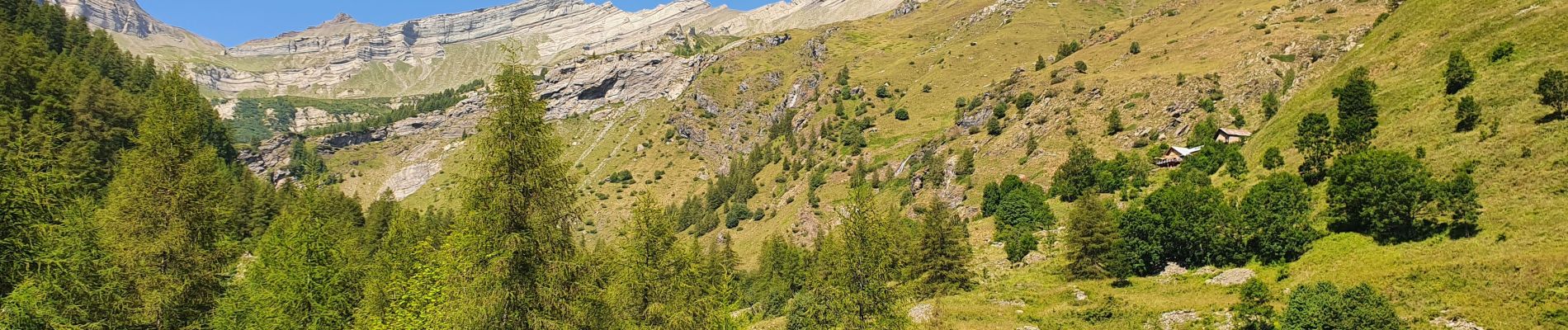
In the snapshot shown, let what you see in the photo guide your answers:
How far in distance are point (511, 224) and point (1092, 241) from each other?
169 ft

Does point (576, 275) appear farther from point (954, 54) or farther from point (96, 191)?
point (954, 54)

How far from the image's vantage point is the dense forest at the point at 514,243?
1484 centimetres

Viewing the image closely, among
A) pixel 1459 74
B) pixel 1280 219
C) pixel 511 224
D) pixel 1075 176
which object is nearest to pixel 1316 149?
pixel 1459 74

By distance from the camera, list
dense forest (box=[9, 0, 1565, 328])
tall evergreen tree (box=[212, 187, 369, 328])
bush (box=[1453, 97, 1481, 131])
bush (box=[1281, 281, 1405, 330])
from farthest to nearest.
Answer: bush (box=[1453, 97, 1481, 131]) → bush (box=[1281, 281, 1405, 330]) → tall evergreen tree (box=[212, 187, 369, 328]) → dense forest (box=[9, 0, 1565, 328])

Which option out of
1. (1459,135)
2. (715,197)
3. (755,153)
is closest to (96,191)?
(1459,135)

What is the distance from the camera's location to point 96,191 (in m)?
47.9

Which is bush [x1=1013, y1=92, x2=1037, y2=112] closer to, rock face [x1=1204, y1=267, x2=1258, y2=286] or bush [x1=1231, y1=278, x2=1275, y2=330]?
rock face [x1=1204, y1=267, x2=1258, y2=286]

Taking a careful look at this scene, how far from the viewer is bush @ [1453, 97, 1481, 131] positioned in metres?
47.1

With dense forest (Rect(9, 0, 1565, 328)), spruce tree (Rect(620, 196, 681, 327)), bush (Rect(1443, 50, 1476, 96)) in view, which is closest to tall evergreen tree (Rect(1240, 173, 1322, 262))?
dense forest (Rect(9, 0, 1565, 328))

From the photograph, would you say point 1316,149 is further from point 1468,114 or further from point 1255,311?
point 1255,311

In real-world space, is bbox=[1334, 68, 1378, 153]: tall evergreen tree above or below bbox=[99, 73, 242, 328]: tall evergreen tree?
below

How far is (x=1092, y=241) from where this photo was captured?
5522 cm

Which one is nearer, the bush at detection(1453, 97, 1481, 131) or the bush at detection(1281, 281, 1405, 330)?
the bush at detection(1281, 281, 1405, 330)

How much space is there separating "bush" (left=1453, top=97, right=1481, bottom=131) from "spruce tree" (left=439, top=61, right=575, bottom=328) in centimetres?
6238
